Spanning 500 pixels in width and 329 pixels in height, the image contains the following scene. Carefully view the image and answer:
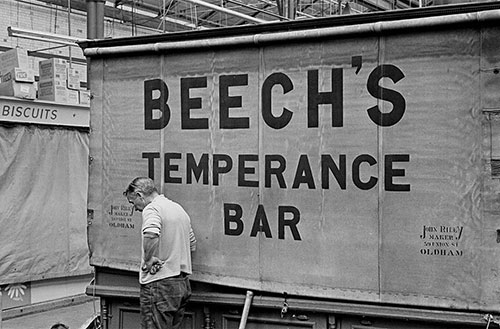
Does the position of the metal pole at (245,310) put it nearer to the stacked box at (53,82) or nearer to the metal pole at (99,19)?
Answer: the stacked box at (53,82)

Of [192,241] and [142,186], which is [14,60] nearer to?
[142,186]

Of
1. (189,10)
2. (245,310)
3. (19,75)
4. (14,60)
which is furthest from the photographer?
(189,10)

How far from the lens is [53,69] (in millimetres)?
10500

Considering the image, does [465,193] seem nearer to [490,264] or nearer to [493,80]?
[490,264]

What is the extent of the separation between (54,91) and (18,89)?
2.50ft

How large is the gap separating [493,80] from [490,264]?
1357 millimetres

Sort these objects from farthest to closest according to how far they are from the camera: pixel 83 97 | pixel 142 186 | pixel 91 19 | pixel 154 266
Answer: pixel 91 19 < pixel 83 97 < pixel 142 186 < pixel 154 266

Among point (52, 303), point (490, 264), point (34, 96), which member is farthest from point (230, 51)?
point (52, 303)

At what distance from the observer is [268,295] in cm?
584

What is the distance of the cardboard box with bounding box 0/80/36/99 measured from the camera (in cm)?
969

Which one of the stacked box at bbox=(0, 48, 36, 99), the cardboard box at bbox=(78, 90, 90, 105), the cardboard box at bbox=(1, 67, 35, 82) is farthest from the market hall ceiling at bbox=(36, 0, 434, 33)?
the cardboard box at bbox=(1, 67, 35, 82)

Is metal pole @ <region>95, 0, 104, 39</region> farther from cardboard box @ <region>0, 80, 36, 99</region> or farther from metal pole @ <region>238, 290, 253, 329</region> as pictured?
metal pole @ <region>238, 290, 253, 329</region>

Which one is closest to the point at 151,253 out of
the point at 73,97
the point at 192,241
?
the point at 192,241

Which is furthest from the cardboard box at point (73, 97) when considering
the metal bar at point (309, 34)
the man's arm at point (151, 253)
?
the man's arm at point (151, 253)
